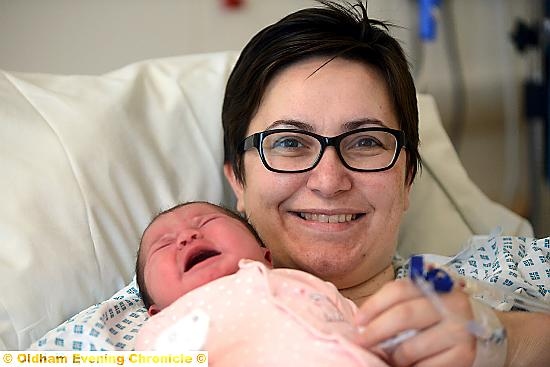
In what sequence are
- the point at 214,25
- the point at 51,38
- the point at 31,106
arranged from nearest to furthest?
1. the point at 31,106
2. the point at 51,38
3. the point at 214,25

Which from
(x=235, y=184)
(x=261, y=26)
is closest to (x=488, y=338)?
(x=235, y=184)

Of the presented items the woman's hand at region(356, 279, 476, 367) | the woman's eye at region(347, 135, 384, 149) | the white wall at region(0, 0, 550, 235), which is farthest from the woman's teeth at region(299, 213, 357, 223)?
the white wall at region(0, 0, 550, 235)

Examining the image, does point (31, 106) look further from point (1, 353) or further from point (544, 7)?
point (544, 7)

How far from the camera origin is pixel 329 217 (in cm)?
128

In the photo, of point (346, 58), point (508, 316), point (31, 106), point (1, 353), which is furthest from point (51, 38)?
point (508, 316)

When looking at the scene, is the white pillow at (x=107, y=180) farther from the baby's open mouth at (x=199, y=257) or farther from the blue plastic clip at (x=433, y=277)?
the blue plastic clip at (x=433, y=277)

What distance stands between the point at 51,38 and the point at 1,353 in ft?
4.39

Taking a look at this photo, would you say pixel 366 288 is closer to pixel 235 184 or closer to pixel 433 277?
pixel 235 184

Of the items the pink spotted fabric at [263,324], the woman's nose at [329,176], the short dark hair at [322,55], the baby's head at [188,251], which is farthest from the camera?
the short dark hair at [322,55]

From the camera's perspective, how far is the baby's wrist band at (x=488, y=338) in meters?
0.91

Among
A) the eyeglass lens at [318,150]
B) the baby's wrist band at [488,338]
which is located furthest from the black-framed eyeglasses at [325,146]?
the baby's wrist band at [488,338]

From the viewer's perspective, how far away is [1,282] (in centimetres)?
118

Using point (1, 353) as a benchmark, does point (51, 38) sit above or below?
above

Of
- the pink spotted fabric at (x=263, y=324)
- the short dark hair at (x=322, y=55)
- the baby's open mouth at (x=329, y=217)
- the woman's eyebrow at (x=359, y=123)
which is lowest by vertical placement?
the baby's open mouth at (x=329, y=217)
